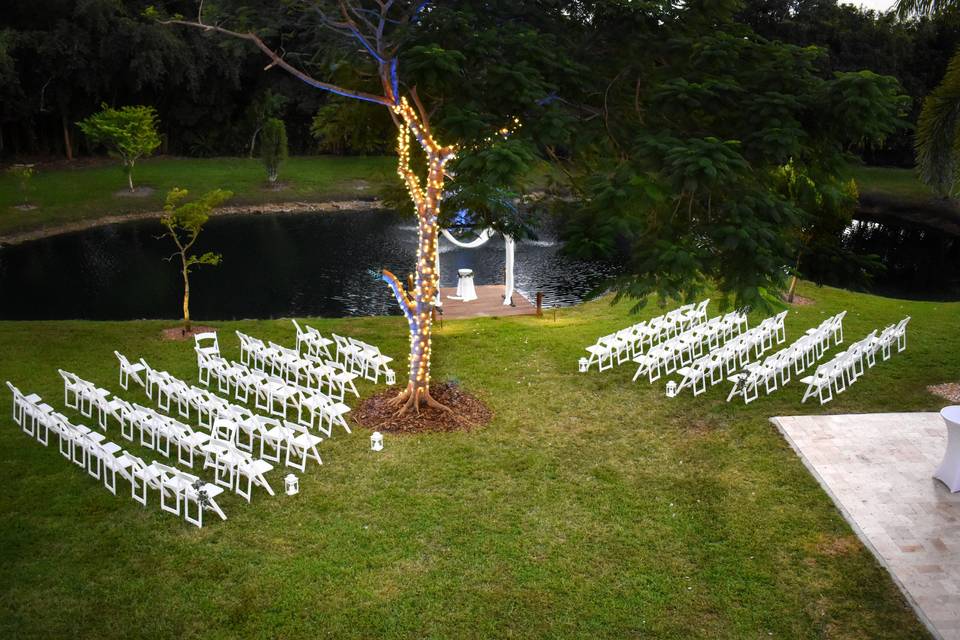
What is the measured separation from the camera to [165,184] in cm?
4116

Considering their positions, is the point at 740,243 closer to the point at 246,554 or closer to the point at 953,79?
the point at 953,79

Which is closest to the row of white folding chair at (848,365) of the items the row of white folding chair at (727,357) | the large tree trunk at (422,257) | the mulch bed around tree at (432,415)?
the row of white folding chair at (727,357)

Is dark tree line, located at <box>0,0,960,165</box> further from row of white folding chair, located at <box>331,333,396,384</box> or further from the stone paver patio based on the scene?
the stone paver patio

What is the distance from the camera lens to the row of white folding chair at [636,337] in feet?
48.6

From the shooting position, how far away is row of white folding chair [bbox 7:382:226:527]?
9531 mm

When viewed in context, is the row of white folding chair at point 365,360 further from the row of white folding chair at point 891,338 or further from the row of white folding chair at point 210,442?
the row of white folding chair at point 891,338

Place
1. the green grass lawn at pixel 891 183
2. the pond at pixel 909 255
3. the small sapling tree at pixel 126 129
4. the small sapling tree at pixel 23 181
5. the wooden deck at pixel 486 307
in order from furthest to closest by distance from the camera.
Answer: the green grass lawn at pixel 891 183, the small sapling tree at pixel 126 129, the small sapling tree at pixel 23 181, the pond at pixel 909 255, the wooden deck at pixel 486 307

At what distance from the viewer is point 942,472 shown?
10258 millimetres

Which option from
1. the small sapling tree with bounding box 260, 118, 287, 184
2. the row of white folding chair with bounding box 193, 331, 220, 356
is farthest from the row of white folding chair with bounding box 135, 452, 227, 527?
the small sapling tree with bounding box 260, 118, 287, 184

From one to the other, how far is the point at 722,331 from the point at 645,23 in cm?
707

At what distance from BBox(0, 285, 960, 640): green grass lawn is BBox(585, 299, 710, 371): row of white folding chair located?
1520mm

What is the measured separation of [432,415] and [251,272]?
17243 mm

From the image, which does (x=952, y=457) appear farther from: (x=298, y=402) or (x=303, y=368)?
(x=303, y=368)

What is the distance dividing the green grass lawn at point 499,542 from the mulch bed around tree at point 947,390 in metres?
0.33
